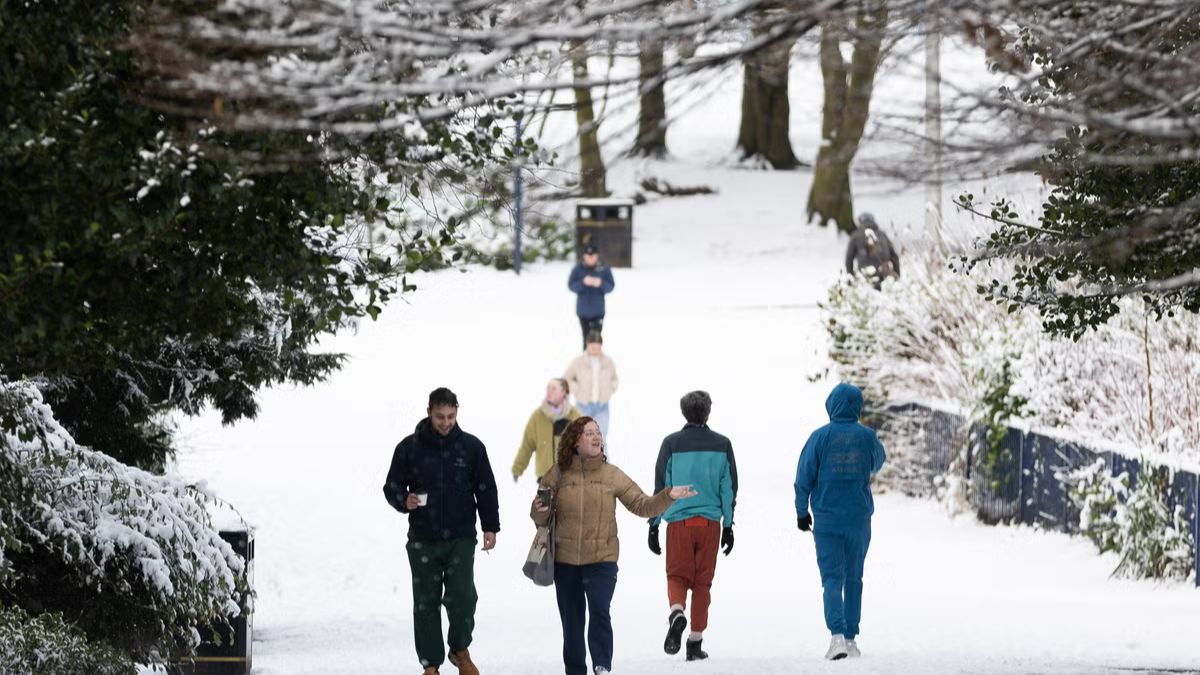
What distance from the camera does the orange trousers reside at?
34.9 feet

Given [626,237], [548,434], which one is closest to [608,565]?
[548,434]

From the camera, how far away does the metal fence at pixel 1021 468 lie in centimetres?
1388

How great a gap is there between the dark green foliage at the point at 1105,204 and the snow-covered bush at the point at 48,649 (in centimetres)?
469

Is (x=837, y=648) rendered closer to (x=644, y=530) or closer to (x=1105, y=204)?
(x=1105, y=204)

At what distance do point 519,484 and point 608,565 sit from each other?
8.54m

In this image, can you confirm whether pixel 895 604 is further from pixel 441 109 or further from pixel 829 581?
pixel 441 109

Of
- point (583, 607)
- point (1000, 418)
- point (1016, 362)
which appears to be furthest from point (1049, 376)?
point (583, 607)

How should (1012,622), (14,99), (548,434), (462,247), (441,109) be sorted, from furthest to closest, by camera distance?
(548,434) → (1012,622) → (462,247) → (14,99) → (441,109)

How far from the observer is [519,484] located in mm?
18312

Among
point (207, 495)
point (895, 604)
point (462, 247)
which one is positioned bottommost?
point (895, 604)

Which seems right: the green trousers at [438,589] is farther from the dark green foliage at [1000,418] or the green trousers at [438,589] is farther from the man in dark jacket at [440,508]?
the dark green foliage at [1000,418]

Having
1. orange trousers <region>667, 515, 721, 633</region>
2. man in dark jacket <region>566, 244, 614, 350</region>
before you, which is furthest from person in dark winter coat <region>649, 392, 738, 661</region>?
man in dark jacket <region>566, 244, 614, 350</region>

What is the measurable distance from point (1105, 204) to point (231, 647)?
17.4 feet

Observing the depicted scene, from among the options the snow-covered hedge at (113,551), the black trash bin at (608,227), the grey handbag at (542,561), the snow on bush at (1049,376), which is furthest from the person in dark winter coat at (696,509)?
the black trash bin at (608,227)
